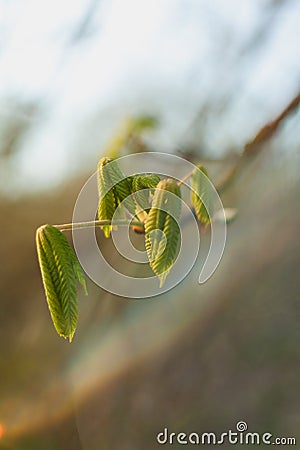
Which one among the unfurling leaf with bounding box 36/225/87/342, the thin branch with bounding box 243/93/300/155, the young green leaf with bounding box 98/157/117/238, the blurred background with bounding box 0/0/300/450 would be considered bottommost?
the unfurling leaf with bounding box 36/225/87/342

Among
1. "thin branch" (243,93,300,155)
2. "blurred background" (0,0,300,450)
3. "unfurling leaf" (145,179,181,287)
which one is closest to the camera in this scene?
"unfurling leaf" (145,179,181,287)

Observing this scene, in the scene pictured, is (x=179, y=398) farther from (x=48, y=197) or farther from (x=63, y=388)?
(x=48, y=197)

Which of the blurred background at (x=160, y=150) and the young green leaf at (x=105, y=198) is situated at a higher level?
the blurred background at (x=160, y=150)

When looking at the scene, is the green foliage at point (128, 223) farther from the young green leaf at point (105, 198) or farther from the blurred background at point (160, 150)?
the blurred background at point (160, 150)

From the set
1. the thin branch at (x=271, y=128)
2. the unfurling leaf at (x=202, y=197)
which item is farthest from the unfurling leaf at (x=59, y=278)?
the thin branch at (x=271, y=128)

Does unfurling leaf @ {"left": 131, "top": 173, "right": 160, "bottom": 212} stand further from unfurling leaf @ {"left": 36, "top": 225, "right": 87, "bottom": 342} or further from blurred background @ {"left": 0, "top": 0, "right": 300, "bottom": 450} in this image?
blurred background @ {"left": 0, "top": 0, "right": 300, "bottom": 450}

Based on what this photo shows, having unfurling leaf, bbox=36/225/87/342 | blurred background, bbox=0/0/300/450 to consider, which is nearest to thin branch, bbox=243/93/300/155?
blurred background, bbox=0/0/300/450

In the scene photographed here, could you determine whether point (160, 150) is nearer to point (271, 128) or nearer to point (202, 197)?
point (271, 128)
